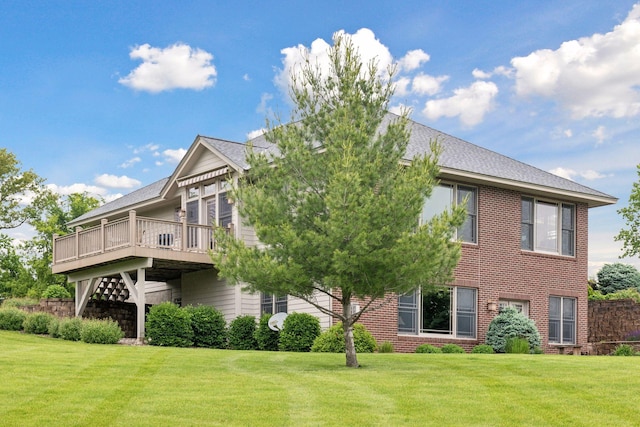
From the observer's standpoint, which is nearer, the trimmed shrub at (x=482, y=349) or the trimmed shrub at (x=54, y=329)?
the trimmed shrub at (x=482, y=349)

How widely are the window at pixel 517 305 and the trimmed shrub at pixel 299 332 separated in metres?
6.89

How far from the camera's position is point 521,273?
27578mm

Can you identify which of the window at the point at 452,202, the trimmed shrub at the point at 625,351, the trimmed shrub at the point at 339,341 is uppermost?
the window at the point at 452,202

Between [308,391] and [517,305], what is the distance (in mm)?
16147

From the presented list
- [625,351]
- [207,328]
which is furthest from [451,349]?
[207,328]

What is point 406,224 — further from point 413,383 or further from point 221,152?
point 221,152

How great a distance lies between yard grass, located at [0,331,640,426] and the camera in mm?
10992

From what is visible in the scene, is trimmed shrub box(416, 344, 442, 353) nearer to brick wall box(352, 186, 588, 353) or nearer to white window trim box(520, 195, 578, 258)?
brick wall box(352, 186, 588, 353)

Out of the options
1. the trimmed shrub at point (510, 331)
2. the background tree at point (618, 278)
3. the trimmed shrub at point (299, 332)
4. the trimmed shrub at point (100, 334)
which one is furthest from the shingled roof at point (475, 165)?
the background tree at point (618, 278)

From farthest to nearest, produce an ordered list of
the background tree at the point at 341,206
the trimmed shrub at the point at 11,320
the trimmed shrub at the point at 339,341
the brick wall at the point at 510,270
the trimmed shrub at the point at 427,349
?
1. the trimmed shrub at the point at 11,320
2. the brick wall at the point at 510,270
3. the trimmed shrub at the point at 427,349
4. the trimmed shrub at the point at 339,341
5. the background tree at the point at 341,206

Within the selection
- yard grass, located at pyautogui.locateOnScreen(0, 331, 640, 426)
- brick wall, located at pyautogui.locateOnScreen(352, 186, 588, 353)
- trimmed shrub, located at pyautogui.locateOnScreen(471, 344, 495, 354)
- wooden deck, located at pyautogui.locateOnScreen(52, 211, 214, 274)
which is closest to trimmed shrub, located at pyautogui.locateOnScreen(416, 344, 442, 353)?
brick wall, located at pyautogui.locateOnScreen(352, 186, 588, 353)

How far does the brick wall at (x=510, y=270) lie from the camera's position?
86.3 ft

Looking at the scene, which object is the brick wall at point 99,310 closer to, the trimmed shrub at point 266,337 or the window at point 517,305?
the trimmed shrub at point 266,337

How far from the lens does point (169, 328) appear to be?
24.3 metres
